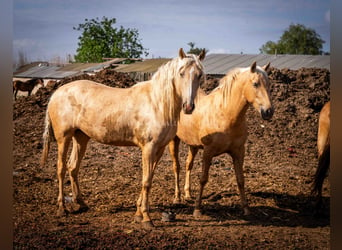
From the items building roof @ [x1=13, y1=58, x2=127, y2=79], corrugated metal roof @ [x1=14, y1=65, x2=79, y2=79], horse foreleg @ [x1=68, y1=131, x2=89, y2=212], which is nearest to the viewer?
horse foreleg @ [x1=68, y1=131, x2=89, y2=212]

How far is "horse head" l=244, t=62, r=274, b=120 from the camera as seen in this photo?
4824 millimetres

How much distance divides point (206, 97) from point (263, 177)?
7.05 feet

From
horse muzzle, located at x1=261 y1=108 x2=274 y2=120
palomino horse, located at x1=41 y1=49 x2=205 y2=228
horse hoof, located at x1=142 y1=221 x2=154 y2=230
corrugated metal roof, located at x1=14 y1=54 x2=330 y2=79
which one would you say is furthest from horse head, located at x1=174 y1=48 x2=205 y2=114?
corrugated metal roof, located at x1=14 y1=54 x2=330 y2=79

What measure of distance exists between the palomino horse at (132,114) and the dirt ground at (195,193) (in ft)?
1.40

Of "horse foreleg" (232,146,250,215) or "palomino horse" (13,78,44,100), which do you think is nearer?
"horse foreleg" (232,146,250,215)

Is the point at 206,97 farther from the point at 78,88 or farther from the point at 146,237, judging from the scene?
the point at 146,237

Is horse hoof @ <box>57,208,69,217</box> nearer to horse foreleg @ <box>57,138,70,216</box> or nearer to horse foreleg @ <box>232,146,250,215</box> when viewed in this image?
horse foreleg @ <box>57,138,70,216</box>

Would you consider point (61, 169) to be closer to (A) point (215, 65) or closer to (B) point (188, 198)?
(B) point (188, 198)

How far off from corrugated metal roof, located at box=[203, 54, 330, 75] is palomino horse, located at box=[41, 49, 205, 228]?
4.96 m

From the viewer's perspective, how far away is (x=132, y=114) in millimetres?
5020

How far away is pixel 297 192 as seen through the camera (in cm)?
645

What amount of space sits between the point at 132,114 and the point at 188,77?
2.87 feet

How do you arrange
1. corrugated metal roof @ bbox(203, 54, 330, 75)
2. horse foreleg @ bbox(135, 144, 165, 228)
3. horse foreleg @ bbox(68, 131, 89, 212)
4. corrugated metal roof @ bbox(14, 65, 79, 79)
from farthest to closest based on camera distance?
corrugated metal roof @ bbox(14, 65, 79, 79)
corrugated metal roof @ bbox(203, 54, 330, 75)
horse foreleg @ bbox(68, 131, 89, 212)
horse foreleg @ bbox(135, 144, 165, 228)

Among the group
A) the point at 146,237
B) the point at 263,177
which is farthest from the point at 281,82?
the point at 146,237
